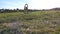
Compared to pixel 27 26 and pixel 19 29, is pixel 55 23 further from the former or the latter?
pixel 19 29

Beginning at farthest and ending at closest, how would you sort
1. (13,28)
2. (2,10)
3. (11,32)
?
1. (2,10)
2. (13,28)
3. (11,32)

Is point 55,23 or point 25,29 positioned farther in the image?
point 55,23

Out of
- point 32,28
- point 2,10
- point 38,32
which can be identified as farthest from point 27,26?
point 2,10

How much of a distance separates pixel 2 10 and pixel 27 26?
23123 millimetres

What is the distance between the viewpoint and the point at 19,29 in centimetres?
2195

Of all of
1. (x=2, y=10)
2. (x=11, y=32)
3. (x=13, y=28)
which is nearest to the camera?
(x=11, y=32)

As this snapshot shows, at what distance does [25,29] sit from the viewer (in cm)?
2208

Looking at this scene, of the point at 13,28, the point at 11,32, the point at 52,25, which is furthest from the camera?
the point at 52,25

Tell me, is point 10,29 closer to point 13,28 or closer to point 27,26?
point 13,28

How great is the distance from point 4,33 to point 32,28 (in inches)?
122

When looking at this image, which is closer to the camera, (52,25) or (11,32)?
(11,32)

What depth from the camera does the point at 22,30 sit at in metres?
21.5

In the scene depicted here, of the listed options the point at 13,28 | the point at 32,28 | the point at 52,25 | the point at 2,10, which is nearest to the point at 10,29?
the point at 13,28

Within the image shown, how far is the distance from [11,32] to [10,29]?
1159 mm
